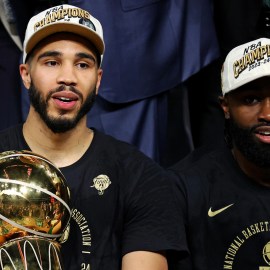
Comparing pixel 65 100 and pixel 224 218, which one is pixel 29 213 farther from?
pixel 224 218

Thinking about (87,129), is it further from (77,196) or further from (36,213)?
(36,213)

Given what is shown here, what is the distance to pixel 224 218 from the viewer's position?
2566mm

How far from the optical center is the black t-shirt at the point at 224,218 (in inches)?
99.4

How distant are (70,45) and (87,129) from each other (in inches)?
10.9

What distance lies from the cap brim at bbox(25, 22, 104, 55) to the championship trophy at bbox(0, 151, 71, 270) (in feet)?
2.37

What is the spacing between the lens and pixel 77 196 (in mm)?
2471

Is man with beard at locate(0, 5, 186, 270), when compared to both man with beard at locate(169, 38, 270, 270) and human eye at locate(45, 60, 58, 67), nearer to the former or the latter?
human eye at locate(45, 60, 58, 67)

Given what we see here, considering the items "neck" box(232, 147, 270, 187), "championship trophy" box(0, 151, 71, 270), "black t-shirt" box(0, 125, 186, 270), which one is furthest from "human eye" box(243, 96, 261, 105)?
"championship trophy" box(0, 151, 71, 270)

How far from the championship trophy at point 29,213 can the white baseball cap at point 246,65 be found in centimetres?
93

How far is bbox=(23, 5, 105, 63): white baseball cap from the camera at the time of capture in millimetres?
2555

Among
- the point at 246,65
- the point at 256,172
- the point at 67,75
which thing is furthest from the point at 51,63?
the point at 256,172

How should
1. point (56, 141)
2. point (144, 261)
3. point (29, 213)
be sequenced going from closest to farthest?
point (29, 213) < point (144, 261) < point (56, 141)

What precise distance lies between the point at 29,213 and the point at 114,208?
0.66m

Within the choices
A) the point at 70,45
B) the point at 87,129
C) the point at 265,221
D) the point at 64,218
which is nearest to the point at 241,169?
the point at 265,221
